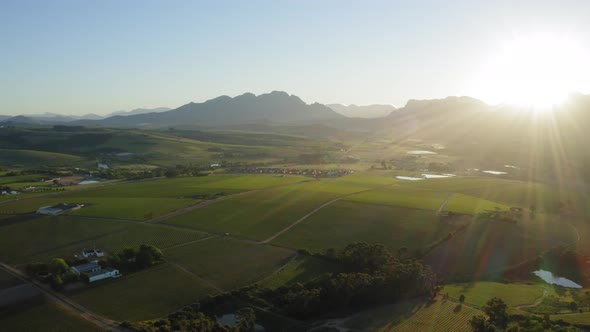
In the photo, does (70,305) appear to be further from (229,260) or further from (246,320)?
(229,260)

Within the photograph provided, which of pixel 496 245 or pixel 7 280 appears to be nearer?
pixel 7 280

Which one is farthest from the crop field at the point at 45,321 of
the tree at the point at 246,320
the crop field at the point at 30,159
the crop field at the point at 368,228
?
the crop field at the point at 30,159

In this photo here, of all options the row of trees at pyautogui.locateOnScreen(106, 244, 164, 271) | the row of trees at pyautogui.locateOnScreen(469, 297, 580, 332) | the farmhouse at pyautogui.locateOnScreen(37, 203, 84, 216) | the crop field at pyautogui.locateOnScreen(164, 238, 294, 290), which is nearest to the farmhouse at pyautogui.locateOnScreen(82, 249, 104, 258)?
the row of trees at pyautogui.locateOnScreen(106, 244, 164, 271)

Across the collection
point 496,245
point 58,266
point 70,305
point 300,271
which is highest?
point 58,266

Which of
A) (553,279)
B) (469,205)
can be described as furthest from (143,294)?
(469,205)

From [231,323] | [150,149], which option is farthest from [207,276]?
[150,149]

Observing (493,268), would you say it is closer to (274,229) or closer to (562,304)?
(562,304)
